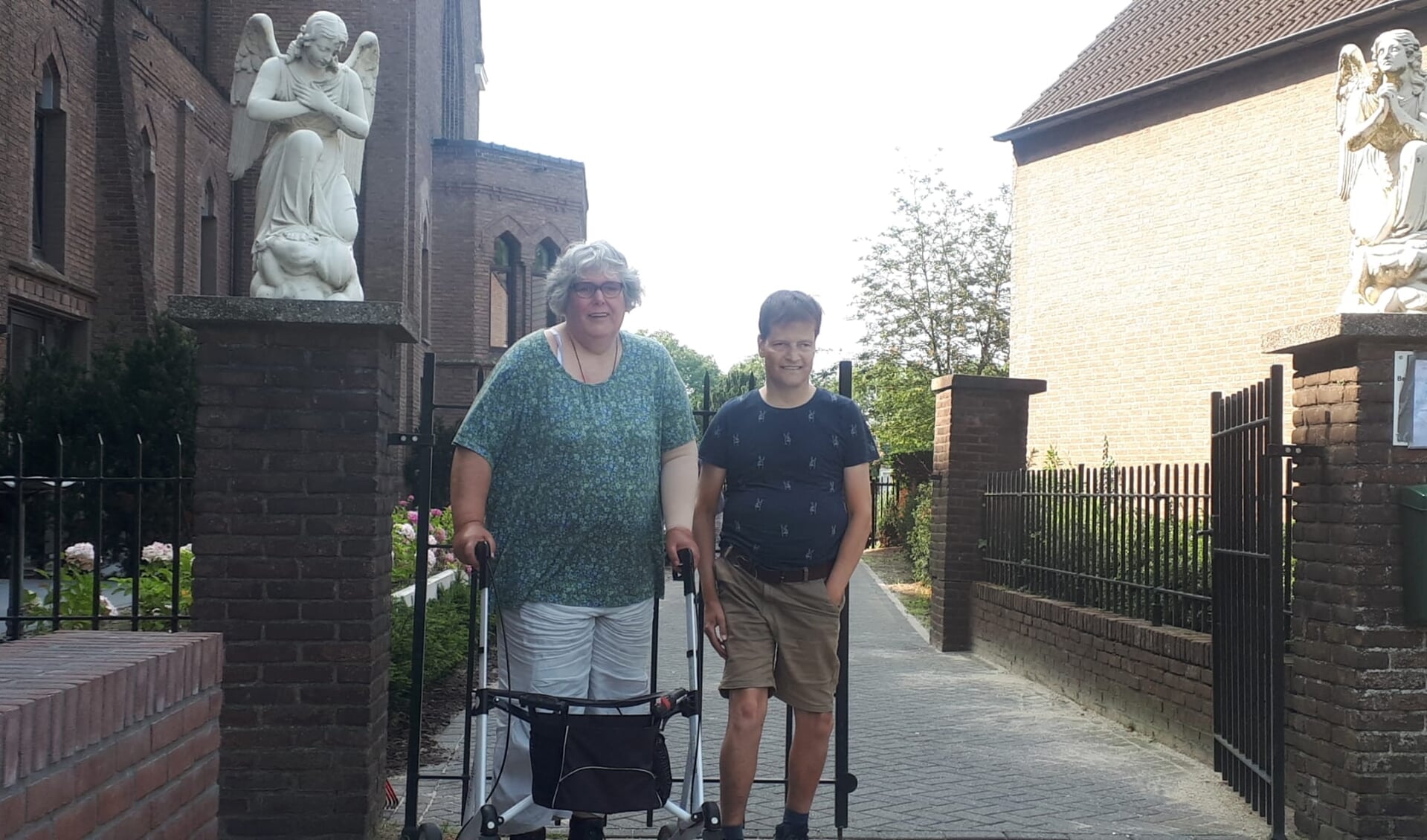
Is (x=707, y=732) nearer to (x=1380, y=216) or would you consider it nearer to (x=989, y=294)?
(x=1380, y=216)

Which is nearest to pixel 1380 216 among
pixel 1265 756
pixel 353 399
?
pixel 1265 756

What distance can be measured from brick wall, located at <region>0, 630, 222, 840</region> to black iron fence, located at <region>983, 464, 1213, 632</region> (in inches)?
196

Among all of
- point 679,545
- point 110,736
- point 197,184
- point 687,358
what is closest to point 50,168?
point 197,184

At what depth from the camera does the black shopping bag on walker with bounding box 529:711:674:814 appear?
13.2 ft

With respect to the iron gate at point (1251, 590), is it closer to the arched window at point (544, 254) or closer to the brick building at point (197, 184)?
the brick building at point (197, 184)

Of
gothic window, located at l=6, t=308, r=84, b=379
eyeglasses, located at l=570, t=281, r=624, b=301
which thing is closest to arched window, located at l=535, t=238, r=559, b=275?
gothic window, located at l=6, t=308, r=84, b=379

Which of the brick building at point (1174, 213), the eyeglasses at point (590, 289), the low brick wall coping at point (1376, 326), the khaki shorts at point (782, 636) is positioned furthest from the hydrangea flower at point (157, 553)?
the brick building at point (1174, 213)

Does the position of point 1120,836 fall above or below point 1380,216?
A: below

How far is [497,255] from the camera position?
3378cm

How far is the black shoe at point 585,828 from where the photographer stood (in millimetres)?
4344

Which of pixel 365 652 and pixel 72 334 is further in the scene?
pixel 72 334

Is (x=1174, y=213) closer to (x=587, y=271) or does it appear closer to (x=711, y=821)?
(x=587, y=271)

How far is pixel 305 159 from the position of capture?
5.68 m

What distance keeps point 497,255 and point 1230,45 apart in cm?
1818
